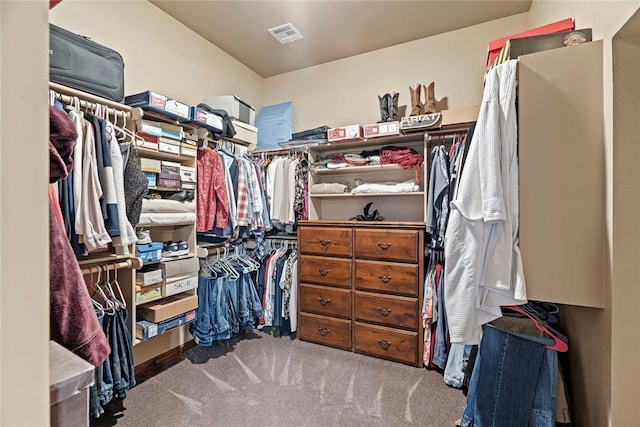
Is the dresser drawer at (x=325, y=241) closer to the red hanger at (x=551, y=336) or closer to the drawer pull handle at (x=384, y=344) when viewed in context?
the drawer pull handle at (x=384, y=344)

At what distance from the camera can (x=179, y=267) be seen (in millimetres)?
2164

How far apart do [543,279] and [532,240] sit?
0.15m

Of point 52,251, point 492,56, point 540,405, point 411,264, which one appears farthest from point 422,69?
point 52,251

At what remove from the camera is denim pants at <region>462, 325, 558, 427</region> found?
129 centimetres

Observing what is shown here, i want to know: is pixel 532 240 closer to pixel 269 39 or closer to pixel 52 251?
pixel 52 251

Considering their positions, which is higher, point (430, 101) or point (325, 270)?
point (430, 101)

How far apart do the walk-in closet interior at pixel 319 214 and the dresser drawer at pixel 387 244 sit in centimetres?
2

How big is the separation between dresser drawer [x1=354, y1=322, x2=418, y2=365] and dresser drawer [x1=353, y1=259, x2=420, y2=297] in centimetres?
30

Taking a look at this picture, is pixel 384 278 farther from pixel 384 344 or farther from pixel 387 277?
pixel 384 344

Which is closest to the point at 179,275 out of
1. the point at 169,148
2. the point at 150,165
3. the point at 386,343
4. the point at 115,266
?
the point at 115,266

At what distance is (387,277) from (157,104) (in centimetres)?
202

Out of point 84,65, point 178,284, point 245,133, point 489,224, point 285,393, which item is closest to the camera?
point 489,224

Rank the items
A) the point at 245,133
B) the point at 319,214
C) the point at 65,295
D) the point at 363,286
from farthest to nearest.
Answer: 1. the point at 319,214
2. the point at 245,133
3. the point at 363,286
4. the point at 65,295

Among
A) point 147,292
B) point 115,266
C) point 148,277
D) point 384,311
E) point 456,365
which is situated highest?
point 115,266
